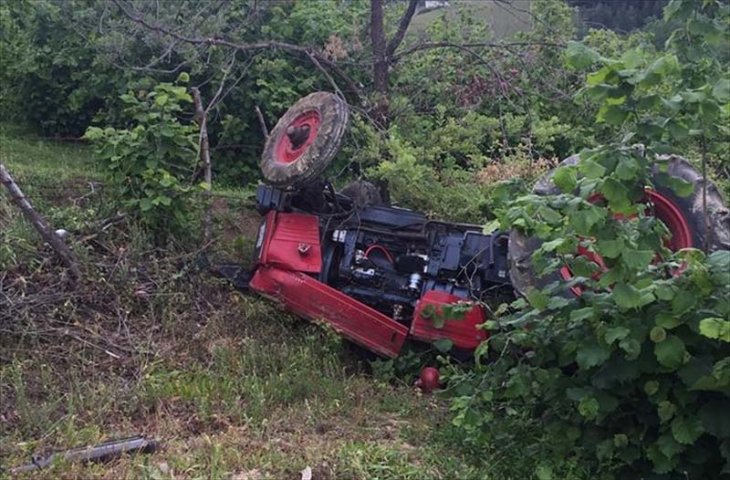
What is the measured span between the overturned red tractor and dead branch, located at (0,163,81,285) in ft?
3.52

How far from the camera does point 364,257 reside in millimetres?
6828

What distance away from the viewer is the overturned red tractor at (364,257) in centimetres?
648

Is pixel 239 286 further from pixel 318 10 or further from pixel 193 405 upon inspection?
pixel 318 10

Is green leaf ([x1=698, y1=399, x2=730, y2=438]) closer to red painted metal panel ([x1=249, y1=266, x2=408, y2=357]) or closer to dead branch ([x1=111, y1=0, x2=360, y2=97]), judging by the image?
red painted metal panel ([x1=249, y1=266, x2=408, y2=357])

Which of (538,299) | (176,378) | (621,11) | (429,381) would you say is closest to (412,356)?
(429,381)

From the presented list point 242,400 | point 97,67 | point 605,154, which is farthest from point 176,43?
point 605,154

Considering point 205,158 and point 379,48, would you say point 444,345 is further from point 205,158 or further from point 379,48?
point 379,48

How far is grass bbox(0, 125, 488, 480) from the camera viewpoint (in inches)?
200

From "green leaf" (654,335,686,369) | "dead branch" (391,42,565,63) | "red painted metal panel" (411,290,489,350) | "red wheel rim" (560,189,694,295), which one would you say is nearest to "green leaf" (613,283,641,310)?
"green leaf" (654,335,686,369)

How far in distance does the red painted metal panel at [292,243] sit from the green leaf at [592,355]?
2305 mm

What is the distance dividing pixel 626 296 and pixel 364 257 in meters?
2.55

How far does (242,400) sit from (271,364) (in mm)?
570

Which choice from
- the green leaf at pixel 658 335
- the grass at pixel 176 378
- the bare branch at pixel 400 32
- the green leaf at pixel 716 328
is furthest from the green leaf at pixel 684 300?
the bare branch at pixel 400 32

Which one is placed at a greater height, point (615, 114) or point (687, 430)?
point (615, 114)
